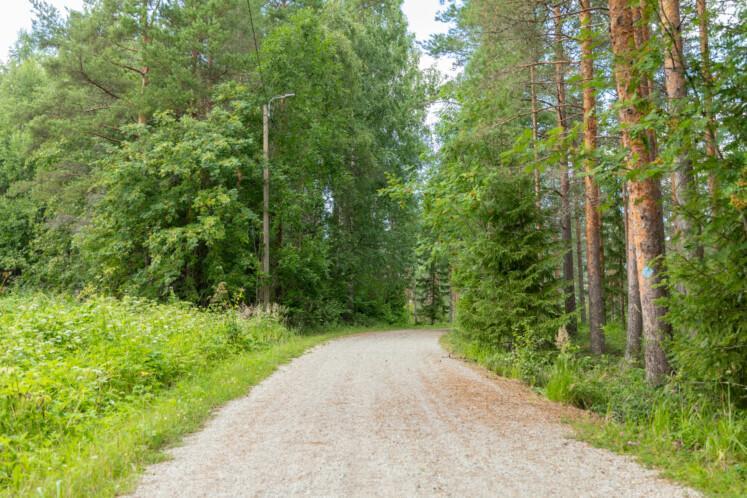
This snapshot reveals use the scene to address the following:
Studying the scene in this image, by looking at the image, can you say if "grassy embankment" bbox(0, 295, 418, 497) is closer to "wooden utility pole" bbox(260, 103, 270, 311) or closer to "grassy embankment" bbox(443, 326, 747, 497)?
"grassy embankment" bbox(443, 326, 747, 497)

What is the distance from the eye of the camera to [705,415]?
4703 millimetres

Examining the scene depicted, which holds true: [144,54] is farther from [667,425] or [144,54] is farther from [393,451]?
[667,425]

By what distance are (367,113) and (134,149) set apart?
1218cm

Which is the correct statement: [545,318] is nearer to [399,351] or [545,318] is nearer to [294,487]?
[399,351]

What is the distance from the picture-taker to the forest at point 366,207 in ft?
14.0

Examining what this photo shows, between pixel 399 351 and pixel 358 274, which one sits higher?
pixel 358 274

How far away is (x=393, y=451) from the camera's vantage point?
418 cm

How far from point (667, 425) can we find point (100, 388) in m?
6.08

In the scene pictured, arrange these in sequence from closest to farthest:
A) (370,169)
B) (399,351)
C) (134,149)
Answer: (399,351), (134,149), (370,169)

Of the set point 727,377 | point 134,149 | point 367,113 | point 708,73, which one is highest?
point 367,113

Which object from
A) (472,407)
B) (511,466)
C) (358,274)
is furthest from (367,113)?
(511,466)

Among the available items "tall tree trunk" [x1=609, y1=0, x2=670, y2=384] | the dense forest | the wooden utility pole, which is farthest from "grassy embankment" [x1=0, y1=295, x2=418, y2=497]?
the wooden utility pole

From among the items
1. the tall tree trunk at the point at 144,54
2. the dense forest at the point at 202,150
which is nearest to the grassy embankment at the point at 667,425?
the dense forest at the point at 202,150

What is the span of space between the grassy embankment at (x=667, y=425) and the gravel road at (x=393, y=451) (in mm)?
233
